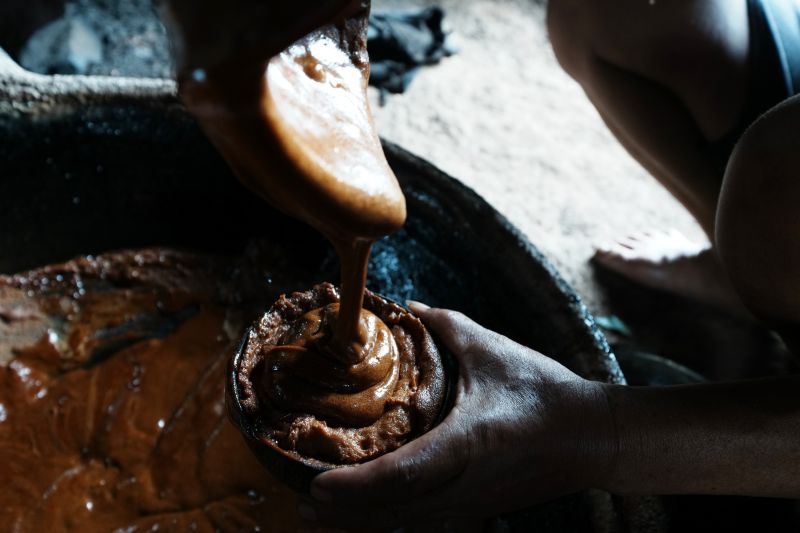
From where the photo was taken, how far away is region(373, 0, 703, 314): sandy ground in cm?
309

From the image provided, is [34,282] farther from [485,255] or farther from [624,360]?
[624,360]

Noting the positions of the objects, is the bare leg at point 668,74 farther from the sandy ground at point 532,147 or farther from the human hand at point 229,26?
the human hand at point 229,26

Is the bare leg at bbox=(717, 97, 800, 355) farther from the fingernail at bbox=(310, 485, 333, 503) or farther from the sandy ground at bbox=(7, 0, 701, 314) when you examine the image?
the sandy ground at bbox=(7, 0, 701, 314)

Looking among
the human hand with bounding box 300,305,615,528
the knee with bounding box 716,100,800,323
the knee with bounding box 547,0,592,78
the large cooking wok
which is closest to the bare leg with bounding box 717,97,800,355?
the knee with bounding box 716,100,800,323

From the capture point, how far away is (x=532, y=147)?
3457 millimetres

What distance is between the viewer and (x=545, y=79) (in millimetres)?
3904

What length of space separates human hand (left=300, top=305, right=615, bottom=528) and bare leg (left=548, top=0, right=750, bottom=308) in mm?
982

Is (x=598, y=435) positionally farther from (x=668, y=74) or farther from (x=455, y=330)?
(x=668, y=74)

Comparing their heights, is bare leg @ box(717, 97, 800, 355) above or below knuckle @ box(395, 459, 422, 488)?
above

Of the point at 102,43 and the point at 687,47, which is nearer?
the point at 687,47

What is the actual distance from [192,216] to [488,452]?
1.28 m

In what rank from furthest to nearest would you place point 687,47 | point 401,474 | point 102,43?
point 102,43 < point 687,47 < point 401,474

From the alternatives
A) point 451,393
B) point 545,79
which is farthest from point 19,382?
point 545,79

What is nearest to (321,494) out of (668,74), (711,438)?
(711,438)
